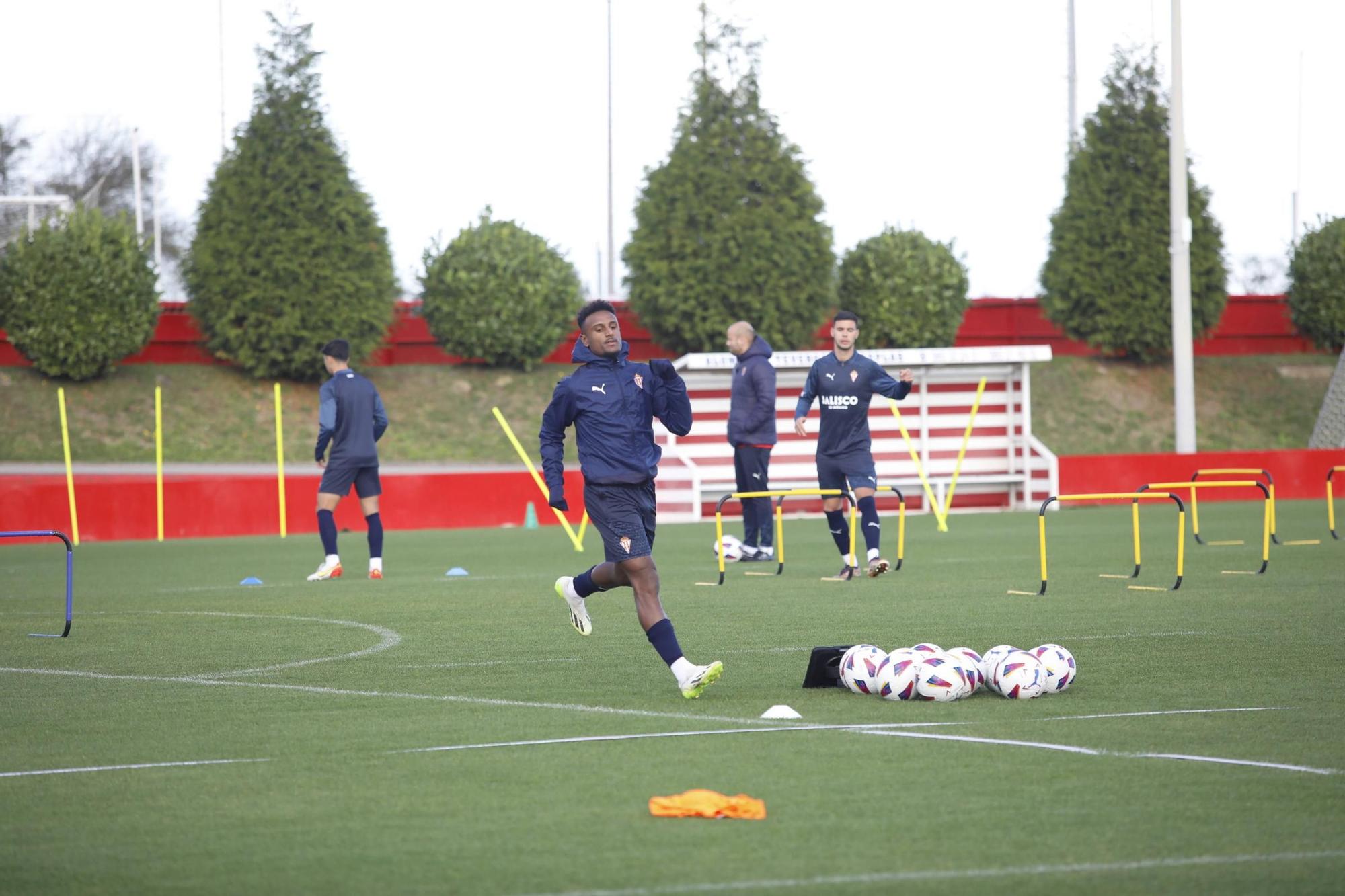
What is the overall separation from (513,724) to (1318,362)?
4030cm

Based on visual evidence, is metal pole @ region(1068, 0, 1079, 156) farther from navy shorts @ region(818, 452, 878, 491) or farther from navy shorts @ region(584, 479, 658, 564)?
navy shorts @ region(584, 479, 658, 564)

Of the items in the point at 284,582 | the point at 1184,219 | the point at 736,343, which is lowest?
the point at 284,582

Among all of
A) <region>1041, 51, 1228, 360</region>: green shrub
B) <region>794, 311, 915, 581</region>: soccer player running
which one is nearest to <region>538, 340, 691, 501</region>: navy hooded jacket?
<region>794, 311, 915, 581</region>: soccer player running

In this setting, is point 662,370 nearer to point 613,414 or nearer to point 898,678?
point 613,414

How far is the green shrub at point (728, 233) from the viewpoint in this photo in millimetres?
36281

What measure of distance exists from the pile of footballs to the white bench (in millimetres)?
18154

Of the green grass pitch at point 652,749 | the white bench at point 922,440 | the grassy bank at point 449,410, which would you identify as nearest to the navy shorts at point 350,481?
the green grass pitch at point 652,749

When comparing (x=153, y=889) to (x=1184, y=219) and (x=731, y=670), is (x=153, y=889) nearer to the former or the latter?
(x=731, y=670)

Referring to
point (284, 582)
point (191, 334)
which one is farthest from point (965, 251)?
point (284, 582)

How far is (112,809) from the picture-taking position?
5.59 metres

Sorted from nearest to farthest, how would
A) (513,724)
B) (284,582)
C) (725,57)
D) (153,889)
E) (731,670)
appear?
1. (153,889)
2. (513,724)
3. (731,670)
4. (284,582)
5. (725,57)

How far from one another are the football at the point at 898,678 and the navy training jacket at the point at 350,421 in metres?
8.43

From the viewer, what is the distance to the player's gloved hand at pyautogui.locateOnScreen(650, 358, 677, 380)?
809cm

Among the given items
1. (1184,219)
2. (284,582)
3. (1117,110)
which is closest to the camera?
(284,582)
